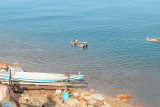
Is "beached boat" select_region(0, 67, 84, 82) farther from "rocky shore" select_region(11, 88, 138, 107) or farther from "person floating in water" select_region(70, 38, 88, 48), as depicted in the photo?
"person floating in water" select_region(70, 38, 88, 48)

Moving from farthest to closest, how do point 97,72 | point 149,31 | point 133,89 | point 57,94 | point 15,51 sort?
point 149,31 → point 15,51 → point 97,72 → point 133,89 → point 57,94

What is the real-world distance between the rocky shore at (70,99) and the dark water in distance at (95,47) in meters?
1.70

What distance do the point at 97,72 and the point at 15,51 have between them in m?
13.2

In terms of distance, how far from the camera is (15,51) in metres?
28.3

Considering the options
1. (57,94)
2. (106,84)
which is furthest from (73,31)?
(57,94)

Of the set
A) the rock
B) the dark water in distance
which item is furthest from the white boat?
the dark water in distance

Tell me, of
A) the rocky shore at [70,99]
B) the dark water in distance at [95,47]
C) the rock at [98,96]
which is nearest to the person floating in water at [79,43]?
the dark water in distance at [95,47]

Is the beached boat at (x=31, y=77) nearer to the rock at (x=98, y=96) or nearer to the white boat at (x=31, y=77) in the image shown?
the white boat at (x=31, y=77)

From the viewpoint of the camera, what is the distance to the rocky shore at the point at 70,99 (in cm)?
1490

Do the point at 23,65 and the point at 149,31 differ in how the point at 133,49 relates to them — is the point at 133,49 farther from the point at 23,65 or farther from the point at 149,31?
the point at 23,65

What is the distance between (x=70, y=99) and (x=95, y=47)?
15.4m

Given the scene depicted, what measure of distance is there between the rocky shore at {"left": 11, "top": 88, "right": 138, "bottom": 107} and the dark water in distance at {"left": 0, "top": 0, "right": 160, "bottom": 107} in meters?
1.70

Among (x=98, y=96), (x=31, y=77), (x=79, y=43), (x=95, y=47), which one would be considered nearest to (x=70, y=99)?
(x=98, y=96)

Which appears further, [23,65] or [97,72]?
[23,65]
